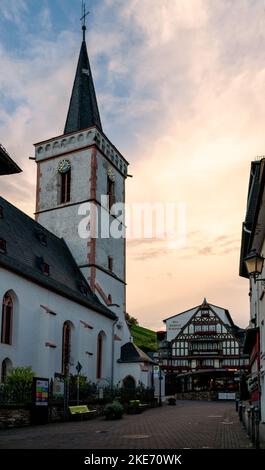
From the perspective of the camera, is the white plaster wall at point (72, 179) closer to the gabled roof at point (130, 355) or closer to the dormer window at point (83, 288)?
the dormer window at point (83, 288)

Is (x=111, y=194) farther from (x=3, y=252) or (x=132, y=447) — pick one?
(x=132, y=447)

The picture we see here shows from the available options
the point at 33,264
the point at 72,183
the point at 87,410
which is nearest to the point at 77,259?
the point at 72,183

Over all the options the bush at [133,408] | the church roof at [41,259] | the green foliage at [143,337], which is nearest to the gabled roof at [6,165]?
the church roof at [41,259]

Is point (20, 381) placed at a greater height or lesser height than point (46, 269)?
lesser

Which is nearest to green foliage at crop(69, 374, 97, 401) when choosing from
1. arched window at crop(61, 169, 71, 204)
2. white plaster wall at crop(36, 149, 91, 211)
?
white plaster wall at crop(36, 149, 91, 211)

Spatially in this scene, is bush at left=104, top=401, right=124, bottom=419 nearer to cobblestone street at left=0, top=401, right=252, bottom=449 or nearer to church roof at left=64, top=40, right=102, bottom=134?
cobblestone street at left=0, top=401, right=252, bottom=449

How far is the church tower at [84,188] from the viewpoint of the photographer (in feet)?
142

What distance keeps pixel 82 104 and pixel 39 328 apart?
2468cm

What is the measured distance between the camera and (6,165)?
16.6m

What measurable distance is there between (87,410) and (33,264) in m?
9.92

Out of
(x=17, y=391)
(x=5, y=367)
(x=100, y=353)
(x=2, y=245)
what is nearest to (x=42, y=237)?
(x=2, y=245)

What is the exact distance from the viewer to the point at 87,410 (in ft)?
86.6

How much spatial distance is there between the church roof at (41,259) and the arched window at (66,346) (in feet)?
5.91

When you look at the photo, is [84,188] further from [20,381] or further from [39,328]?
[20,381]
